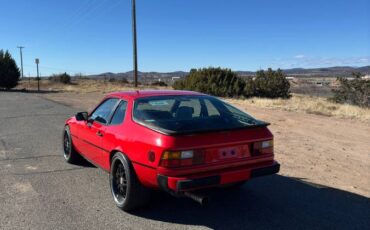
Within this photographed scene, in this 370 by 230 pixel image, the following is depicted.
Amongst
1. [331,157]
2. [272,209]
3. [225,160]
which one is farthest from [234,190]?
[331,157]

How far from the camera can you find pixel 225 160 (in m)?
4.64

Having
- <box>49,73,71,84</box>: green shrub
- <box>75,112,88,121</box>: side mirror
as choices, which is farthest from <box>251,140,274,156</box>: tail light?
<box>49,73,71,84</box>: green shrub

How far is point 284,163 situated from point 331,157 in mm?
1232

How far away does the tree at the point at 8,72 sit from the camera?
49.5 metres

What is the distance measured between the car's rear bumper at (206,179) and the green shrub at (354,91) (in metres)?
24.2

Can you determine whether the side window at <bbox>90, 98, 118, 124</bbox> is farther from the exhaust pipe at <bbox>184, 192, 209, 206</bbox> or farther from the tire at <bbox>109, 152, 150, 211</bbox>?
the exhaust pipe at <bbox>184, 192, 209, 206</bbox>

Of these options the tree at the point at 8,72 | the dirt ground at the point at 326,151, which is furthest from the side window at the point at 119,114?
the tree at the point at 8,72

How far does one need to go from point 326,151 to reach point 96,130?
208 inches

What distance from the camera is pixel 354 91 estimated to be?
1102 inches

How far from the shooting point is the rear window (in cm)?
473

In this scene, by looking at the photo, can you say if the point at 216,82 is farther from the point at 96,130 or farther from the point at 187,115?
the point at 187,115

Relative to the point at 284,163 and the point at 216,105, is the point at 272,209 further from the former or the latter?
the point at 284,163

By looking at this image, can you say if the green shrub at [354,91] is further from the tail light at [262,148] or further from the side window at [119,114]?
the side window at [119,114]

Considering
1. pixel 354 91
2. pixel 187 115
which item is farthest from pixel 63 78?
pixel 187 115
